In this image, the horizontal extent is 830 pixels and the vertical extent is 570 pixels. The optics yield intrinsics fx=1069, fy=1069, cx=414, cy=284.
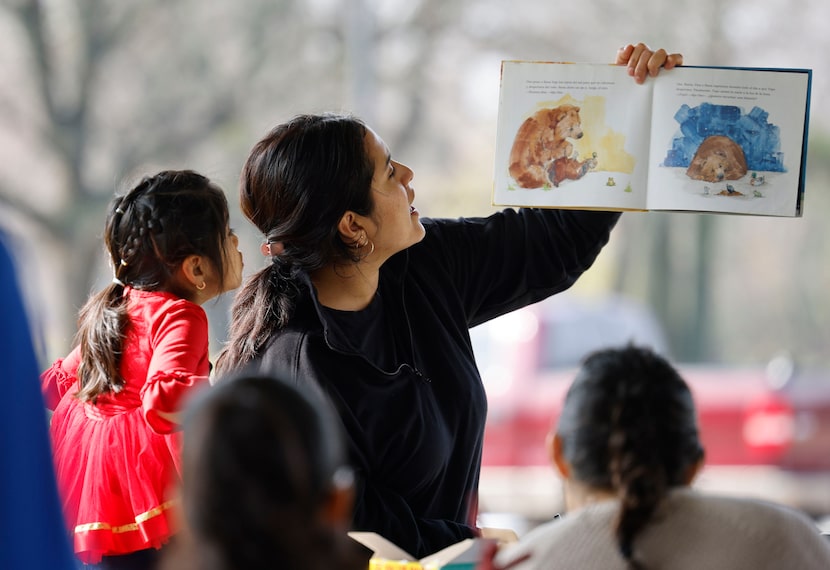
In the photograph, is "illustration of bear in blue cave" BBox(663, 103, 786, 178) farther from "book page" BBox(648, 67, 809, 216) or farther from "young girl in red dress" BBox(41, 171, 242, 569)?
"young girl in red dress" BBox(41, 171, 242, 569)

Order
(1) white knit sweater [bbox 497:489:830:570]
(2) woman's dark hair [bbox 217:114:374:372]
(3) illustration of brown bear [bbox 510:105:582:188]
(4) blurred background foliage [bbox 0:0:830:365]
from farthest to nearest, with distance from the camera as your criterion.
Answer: (4) blurred background foliage [bbox 0:0:830:365]
(3) illustration of brown bear [bbox 510:105:582:188]
(2) woman's dark hair [bbox 217:114:374:372]
(1) white knit sweater [bbox 497:489:830:570]

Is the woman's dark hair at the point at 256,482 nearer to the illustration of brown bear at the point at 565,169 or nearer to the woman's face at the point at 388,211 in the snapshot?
the woman's face at the point at 388,211

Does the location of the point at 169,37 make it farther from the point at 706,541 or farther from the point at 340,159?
the point at 706,541

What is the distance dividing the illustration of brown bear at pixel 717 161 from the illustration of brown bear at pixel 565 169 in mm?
206

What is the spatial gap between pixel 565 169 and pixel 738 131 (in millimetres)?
333

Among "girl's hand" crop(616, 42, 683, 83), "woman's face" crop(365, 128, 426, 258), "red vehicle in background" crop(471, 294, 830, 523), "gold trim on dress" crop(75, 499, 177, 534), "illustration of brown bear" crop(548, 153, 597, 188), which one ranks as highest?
"girl's hand" crop(616, 42, 683, 83)

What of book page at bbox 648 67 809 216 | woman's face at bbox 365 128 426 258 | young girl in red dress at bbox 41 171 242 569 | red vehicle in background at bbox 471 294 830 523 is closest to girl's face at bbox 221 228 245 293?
young girl in red dress at bbox 41 171 242 569

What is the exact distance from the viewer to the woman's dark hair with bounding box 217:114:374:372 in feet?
6.49

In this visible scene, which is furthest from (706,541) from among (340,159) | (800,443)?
(800,443)

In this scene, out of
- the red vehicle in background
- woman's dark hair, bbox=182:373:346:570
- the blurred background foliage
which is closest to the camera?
woman's dark hair, bbox=182:373:346:570

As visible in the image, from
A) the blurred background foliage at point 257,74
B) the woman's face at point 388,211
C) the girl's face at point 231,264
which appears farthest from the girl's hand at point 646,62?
the blurred background foliage at point 257,74

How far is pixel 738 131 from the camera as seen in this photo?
2.03 m

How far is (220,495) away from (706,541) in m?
0.66

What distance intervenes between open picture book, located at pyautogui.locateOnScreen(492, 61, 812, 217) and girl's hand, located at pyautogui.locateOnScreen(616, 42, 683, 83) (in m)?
0.02
